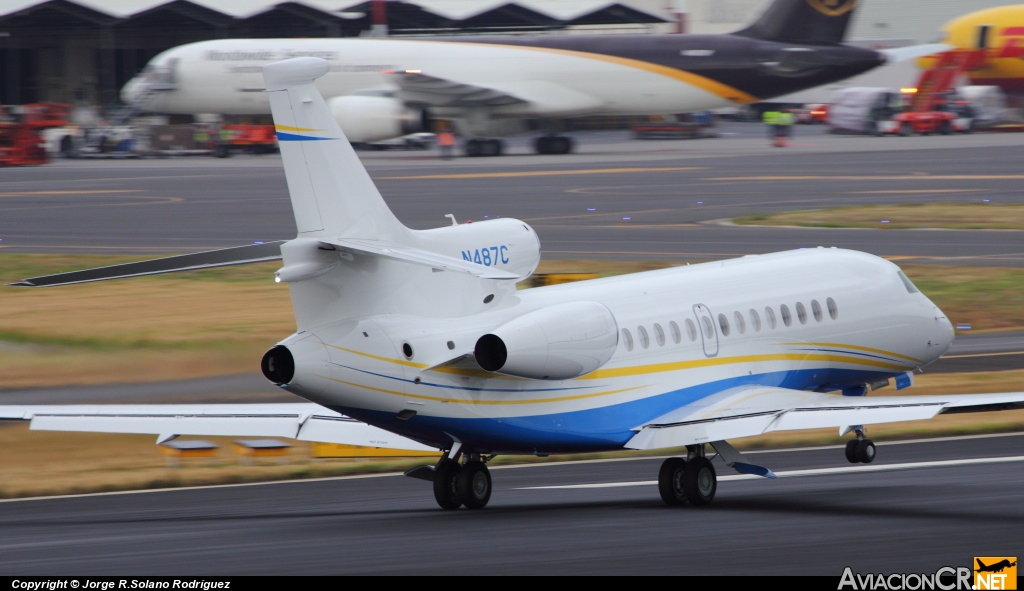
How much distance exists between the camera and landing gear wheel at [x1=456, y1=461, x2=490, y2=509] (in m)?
18.2

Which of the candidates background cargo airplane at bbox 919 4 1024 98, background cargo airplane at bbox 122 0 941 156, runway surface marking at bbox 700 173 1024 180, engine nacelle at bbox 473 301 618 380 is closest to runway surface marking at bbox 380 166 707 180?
runway surface marking at bbox 700 173 1024 180

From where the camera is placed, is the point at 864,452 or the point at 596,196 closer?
the point at 864,452

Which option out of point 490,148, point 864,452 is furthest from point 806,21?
point 864,452

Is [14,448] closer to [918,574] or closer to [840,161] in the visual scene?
[918,574]

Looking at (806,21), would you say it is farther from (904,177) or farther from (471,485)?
(471,485)

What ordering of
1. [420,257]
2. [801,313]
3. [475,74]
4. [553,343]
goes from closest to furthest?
[420,257], [553,343], [801,313], [475,74]

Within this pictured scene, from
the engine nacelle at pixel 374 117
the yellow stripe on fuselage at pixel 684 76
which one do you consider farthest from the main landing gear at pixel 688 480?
the yellow stripe on fuselage at pixel 684 76

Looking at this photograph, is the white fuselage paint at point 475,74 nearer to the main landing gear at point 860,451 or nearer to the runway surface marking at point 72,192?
the runway surface marking at point 72,192

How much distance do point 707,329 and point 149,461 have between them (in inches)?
420

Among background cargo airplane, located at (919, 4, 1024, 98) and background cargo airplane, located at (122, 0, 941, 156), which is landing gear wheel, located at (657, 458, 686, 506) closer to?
background cargo airplane, located at (122, 0, 941, 156)

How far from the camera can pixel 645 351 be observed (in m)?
18.8

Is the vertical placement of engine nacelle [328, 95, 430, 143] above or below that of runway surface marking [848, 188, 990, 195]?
above

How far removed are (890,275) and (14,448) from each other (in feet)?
50.3

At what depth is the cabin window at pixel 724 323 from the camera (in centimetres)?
2005
